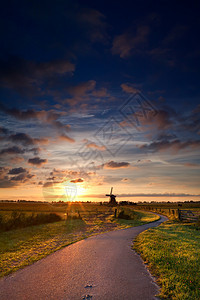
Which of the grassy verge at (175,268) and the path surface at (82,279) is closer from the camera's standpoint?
the path surface at (82,279)

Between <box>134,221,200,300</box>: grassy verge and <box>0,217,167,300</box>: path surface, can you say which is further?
<box>134,221,200,300</box>: grassy verge

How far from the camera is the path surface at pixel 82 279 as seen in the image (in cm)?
665

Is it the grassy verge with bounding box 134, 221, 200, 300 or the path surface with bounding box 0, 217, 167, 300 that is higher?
the grassy verge with bounding box 134, 221, 200, 300

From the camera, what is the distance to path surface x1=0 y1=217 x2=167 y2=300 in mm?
6648

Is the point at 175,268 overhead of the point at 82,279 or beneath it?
overhead

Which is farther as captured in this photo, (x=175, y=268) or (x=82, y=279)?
(x=175, y=268)

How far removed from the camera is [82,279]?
26.0 ft

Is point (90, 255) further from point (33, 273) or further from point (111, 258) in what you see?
point (33, 273)

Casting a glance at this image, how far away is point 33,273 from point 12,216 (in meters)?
19.8

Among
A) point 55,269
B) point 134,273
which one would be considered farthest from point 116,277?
point 55,269

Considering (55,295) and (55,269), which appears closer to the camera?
(55,295)

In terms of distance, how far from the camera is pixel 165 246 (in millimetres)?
13273

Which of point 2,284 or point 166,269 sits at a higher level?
point 166,269

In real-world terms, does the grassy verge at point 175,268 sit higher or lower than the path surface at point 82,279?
higher
